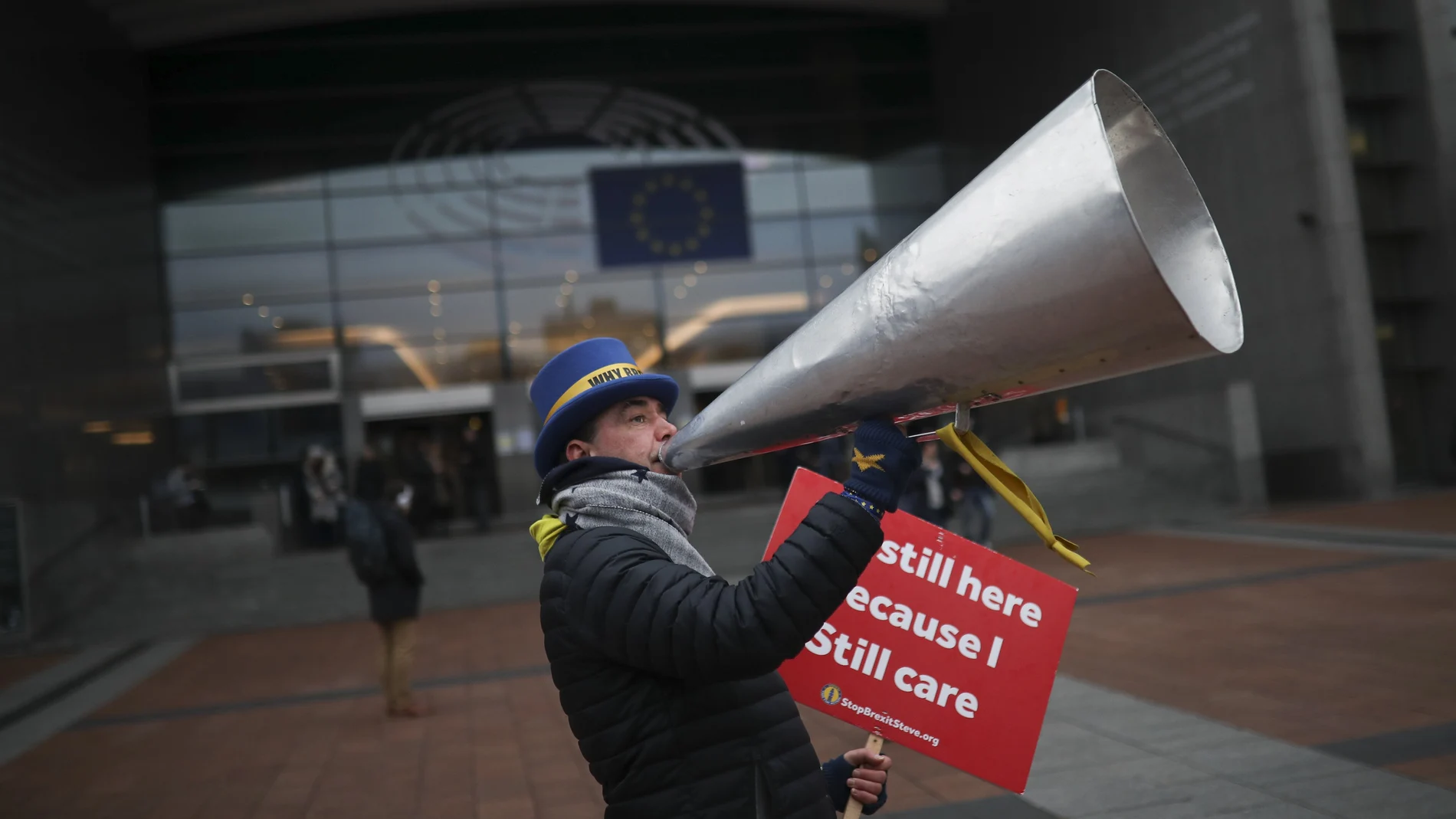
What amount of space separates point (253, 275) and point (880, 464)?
23930 millimetres

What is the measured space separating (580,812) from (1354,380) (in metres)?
15.7

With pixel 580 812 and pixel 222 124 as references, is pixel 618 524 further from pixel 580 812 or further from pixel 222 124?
pixel 222 124

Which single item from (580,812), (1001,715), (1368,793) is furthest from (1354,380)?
(1001,715)

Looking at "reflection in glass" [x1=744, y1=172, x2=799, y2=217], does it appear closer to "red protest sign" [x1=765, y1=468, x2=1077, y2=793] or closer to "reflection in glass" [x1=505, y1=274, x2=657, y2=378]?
"reflection in glass" [x1=505, y1=274, x2=657, y2=378]

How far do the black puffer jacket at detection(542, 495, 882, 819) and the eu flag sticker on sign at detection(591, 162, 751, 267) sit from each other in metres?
22.0

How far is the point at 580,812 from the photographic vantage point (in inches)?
189

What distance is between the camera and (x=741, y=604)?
4.80 ft

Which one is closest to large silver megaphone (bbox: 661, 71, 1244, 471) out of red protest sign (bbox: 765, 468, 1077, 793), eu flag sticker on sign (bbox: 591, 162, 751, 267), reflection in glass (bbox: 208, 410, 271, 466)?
red protest sign (bbox: 765, 468, 1077, 793)

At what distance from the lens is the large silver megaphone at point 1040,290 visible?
1028 mm

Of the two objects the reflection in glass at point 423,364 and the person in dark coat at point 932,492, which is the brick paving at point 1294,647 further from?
the reflection in glass at point 423,364

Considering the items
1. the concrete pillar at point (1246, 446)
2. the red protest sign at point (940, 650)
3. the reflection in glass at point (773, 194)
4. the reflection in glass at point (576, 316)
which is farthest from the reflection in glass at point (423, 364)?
the red protest sign at point (940, 650)

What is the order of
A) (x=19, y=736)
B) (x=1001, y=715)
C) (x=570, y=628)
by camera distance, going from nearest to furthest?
(x=570, y=628)
(x=1001, y=715)
(x=19, y=736)

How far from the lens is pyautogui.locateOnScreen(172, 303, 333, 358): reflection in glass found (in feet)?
73.3

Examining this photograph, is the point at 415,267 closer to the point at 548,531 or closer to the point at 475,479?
the point at 475,479
